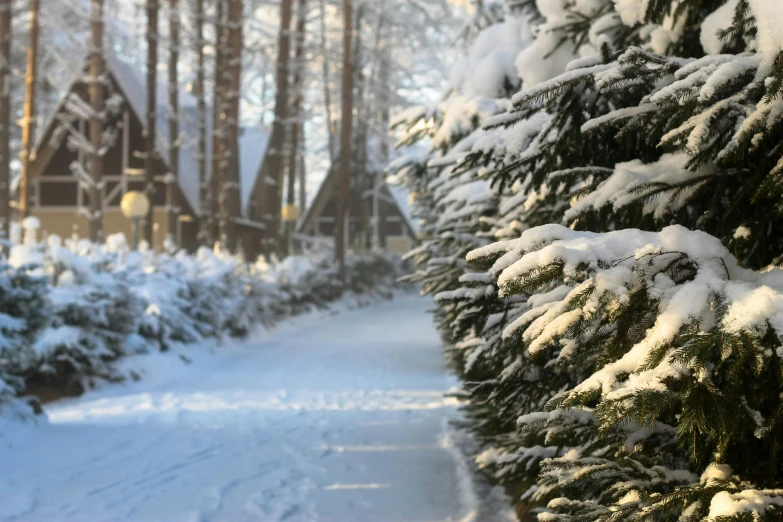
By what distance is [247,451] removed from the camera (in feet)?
21.4

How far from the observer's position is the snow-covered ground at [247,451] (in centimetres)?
500

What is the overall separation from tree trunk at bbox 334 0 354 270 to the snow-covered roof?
4.13 meters

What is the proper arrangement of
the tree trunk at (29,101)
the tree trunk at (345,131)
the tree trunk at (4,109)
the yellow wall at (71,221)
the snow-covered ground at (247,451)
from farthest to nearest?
the yellow wall at (71,221)
the tree trunk at (345,131)
the tree trunk at (29,101)
the tree trunk at (4,109)
the snow-covered ground at (247,451)

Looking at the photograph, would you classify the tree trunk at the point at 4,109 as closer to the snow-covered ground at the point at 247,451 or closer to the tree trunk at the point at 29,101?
the tree trunk at the point at 29,101

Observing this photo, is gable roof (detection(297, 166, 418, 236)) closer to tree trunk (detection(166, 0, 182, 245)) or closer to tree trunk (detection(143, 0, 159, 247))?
tree trunk (detection(166, 0, 182, 245))

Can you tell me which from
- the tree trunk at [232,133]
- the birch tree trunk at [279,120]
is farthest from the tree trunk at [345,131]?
the tree trunk at [232,133]

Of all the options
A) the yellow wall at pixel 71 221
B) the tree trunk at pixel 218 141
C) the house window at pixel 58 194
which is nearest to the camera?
the tree trunk at pixel 218 141

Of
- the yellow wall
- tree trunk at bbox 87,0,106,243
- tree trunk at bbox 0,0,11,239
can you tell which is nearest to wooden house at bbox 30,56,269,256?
the yellow wall

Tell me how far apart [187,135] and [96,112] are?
6.19 meters

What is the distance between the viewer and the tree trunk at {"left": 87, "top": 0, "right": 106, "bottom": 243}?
2141cm

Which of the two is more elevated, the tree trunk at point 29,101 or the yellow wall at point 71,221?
the tree trunk at point 29,101

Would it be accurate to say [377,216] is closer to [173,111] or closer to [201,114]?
[201,114]

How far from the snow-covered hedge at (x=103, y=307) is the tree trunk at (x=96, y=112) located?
6848 mm

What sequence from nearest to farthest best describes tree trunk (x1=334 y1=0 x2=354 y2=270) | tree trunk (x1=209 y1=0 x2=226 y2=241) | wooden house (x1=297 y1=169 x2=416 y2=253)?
tree trunk (x1=209 y1=0 x2=226 y2=241) < tree trunk (x1=334 y1=0 x2=354 y2=270) < wooden house (x1=297 y1=169 x2=416 y2=253)
